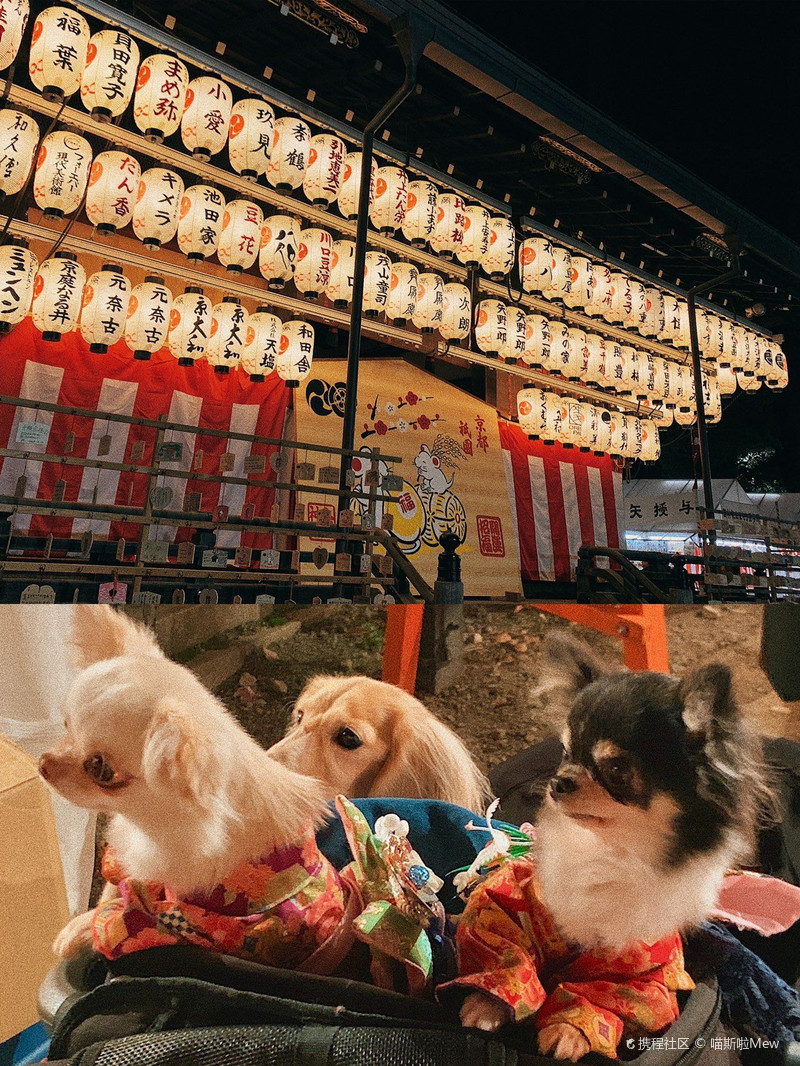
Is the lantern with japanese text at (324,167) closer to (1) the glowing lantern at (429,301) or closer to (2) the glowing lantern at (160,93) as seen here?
(2) the glowing lantern at (160,93)

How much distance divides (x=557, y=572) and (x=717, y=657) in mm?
8444

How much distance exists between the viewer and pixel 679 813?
134 centimetres

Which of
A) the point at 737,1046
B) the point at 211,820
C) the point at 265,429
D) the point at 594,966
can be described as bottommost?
the point at 737,1046

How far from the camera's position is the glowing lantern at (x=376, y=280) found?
683 cm

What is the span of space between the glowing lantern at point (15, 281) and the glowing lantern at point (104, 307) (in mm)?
450

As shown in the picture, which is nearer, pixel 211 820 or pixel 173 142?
pixel 211 820

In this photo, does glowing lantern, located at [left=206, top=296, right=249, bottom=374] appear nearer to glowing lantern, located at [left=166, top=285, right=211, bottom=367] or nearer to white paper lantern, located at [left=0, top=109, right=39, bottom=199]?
glowing lantern, located at [left=166, top=285, right=211, bottom=367]

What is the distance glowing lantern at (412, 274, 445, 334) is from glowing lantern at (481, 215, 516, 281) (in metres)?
0.67

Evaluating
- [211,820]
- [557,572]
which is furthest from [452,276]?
[211,820]

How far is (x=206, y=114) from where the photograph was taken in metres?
5.41

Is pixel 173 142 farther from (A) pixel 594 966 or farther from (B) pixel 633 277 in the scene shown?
(A) pixel 594 966

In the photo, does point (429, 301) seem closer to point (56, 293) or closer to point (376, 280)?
point (376, 280)

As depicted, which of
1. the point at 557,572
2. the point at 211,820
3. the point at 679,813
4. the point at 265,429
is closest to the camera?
the point at 211,820

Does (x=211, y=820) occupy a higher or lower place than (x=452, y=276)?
lower
